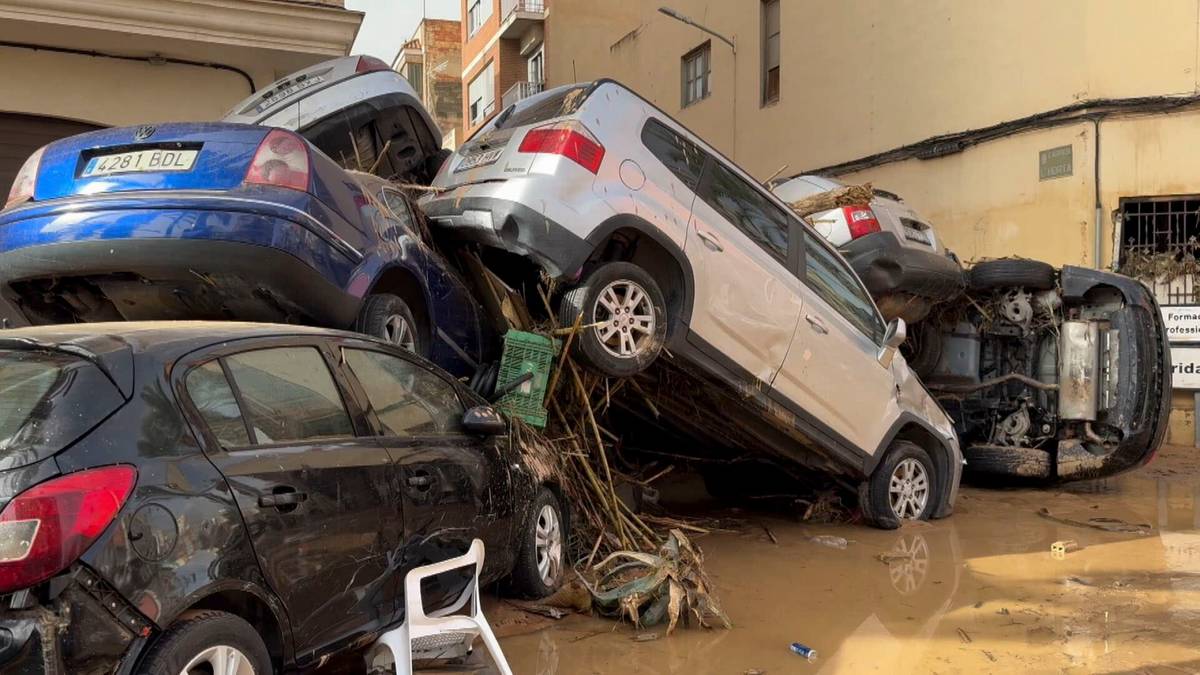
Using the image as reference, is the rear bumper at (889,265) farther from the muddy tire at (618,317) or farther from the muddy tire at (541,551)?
the muddy tire at (541,551)

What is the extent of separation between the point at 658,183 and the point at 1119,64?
9926mm

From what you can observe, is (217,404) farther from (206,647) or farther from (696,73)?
(696,73)

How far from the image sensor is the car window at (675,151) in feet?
19.0

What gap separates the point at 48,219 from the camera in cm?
459

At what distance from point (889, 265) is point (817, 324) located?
2085 millimetres

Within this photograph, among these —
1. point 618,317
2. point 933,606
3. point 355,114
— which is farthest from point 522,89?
point 933,606

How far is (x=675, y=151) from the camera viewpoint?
19.4 feet

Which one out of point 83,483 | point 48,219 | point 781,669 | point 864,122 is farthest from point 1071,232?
point 83,483

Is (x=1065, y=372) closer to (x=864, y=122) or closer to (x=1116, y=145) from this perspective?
→ (x=1116, y=145)

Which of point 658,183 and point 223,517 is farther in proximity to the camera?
point 658,183

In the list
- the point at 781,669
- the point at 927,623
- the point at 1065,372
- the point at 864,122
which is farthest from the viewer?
the point at 864,122

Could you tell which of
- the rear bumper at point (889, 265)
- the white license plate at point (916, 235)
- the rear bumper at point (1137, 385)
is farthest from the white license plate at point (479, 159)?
the rear bumper at point (1137, 385)

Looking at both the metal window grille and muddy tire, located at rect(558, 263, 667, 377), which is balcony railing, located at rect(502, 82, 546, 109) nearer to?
the metal window grille

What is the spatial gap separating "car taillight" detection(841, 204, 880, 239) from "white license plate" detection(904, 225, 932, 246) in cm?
36
